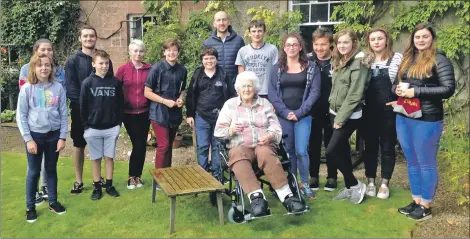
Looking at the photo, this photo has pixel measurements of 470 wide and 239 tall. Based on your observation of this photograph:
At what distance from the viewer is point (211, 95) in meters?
4.79

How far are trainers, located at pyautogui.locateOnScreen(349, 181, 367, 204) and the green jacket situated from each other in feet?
2.45

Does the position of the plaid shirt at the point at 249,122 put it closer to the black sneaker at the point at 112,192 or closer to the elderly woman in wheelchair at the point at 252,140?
the elderly woman in wheelchair at the point at 252,140

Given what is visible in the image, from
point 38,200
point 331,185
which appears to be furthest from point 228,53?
point 38,200

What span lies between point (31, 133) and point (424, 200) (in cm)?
378

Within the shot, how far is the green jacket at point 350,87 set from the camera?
170 inches

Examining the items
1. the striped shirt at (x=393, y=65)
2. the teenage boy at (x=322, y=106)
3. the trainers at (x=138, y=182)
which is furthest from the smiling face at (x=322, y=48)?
the trainers at (x=138, y=182)

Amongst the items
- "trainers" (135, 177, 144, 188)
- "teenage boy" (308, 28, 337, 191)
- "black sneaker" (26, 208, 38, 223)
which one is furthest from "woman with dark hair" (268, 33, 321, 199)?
"black sneaker" (26, 208, 38, 223)

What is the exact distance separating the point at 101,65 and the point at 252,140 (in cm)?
177

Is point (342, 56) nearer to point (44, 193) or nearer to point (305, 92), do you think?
point (305, 92)

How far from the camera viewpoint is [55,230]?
4.04m

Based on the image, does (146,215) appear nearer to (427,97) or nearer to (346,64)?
(346,64)

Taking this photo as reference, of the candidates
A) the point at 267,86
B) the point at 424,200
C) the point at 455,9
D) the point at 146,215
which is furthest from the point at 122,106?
the point at 455,9

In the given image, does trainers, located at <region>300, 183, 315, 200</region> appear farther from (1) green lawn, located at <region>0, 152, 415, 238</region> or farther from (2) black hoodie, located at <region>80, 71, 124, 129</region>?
(2) black hoodie, located at <region>80, 71, 124, 129</region>

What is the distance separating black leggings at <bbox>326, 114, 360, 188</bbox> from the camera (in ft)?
14.6
